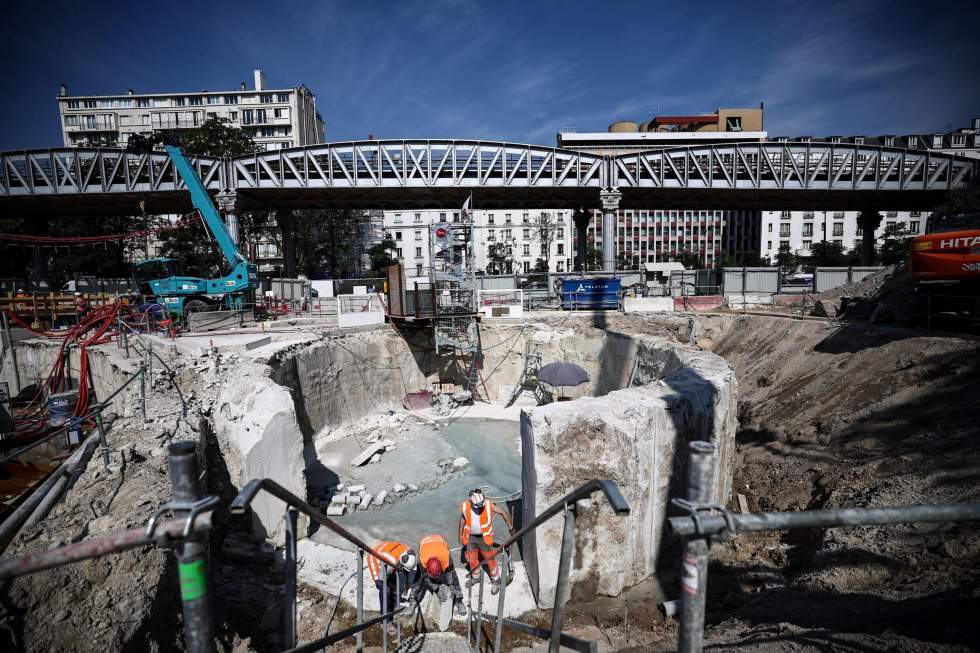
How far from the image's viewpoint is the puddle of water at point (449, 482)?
8602mm

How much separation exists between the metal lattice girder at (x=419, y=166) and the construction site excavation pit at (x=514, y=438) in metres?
13.6

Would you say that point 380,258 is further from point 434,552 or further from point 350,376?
point 434,552

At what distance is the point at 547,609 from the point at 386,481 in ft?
17.7

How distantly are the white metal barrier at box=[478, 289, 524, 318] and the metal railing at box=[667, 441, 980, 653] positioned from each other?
1650 centimetres

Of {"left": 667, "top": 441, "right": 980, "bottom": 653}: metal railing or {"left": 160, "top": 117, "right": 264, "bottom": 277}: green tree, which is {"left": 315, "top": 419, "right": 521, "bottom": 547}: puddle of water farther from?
{"left": 160, "top": 117, "right": 264, "bottom": 277}: green tree

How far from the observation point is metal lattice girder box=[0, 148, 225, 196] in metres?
25.5

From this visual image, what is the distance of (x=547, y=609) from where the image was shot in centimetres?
637

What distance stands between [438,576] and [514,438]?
A: 301 inches

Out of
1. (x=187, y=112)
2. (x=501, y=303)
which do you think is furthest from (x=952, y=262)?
(x=187, y=112)

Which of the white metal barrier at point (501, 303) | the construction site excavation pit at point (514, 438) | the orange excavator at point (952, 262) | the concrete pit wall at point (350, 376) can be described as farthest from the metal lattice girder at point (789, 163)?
the concrete pit wall at point (350, 376)

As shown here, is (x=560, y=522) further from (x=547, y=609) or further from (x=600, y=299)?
(x=600, y=299)

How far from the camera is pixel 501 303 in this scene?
20.8 metres

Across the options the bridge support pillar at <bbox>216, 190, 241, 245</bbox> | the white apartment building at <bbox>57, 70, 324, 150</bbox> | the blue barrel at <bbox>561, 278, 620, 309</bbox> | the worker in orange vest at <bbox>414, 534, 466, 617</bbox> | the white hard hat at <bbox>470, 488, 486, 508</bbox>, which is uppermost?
the white apartment building at <bbox>57, 70, 324, 150</bbox>

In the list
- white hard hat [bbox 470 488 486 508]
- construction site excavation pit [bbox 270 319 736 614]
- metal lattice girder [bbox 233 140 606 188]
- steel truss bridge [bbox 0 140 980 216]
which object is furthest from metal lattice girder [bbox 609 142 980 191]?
white hard hat [bbox 470 488 486 508]
